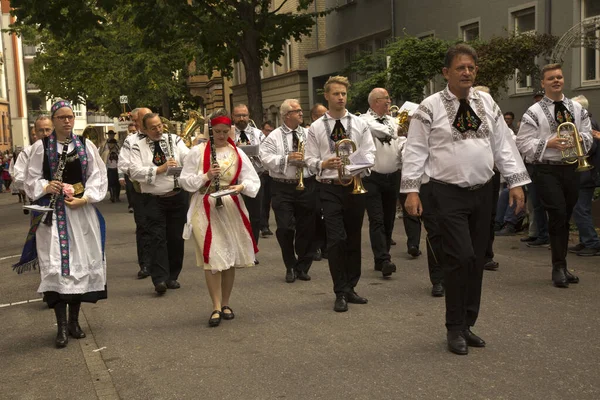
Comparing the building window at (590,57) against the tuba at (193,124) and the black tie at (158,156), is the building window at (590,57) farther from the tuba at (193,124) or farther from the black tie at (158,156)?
the black tie at (158,156)

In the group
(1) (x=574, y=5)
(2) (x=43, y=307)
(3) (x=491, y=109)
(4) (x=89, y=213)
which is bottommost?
(2) (x=43, y=307)

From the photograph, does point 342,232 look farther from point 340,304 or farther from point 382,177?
point 382,177

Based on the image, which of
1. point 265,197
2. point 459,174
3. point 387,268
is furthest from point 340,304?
point 265,197

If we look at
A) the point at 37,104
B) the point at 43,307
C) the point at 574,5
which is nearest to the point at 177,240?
the point at 43,307

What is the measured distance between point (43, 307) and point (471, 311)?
16.0ft

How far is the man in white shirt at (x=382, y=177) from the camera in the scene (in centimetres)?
991

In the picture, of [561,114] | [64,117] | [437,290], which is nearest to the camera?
[64,117]

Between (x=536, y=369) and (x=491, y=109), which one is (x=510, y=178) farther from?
(x=536, y=369)

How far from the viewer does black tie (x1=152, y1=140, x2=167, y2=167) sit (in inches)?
385

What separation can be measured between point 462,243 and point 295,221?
4231mm

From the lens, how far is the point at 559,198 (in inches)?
341

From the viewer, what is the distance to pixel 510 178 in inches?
256

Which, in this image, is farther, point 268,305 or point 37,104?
point 37,104

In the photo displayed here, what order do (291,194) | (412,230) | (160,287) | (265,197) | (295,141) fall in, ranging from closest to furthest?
1. (160,287)
2. (291,194)
3. (295,141)
4. (412,230)
5. (265,197)
